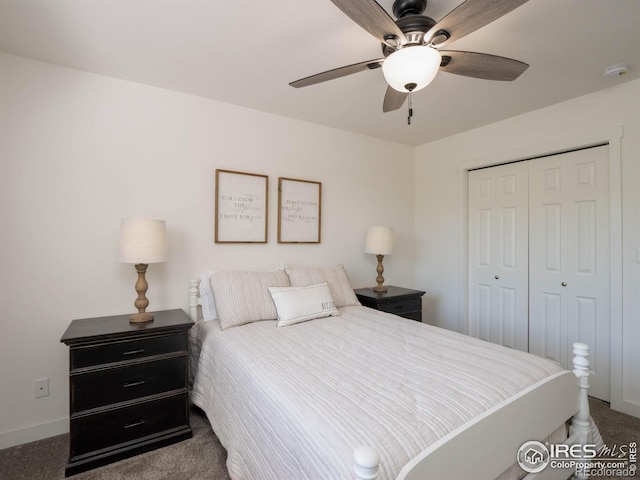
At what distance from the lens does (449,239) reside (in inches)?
140

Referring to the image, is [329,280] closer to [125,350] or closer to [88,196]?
[125,350]

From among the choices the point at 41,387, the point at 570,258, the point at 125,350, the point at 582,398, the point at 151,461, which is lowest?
the point at 151,461

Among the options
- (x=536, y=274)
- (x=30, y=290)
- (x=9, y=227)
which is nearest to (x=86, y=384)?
(x=30, y=290)

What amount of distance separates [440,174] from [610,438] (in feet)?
8.66

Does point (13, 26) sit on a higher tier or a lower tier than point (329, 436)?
higher

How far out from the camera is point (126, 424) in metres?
1.85

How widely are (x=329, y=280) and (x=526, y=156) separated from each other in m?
2.13

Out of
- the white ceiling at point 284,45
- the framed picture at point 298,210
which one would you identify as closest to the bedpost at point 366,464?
the white ceiling at point 284,45

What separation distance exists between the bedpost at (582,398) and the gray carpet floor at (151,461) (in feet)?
2.08

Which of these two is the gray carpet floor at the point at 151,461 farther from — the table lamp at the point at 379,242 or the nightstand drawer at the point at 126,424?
the table lamp at the point at 379,242

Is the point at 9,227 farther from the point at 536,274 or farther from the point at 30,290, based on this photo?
the point at 536,274

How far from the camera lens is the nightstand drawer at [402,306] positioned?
2.99m

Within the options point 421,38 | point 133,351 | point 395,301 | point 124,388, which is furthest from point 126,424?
point 421,38

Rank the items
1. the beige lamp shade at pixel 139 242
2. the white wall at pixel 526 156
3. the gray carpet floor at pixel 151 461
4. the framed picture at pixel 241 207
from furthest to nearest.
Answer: the framed picture at pixel 241 207, the white wall at pixel 526 156, the beige lamp shade at pixel 139 242, the gray carpet floor at pixel 151 461
